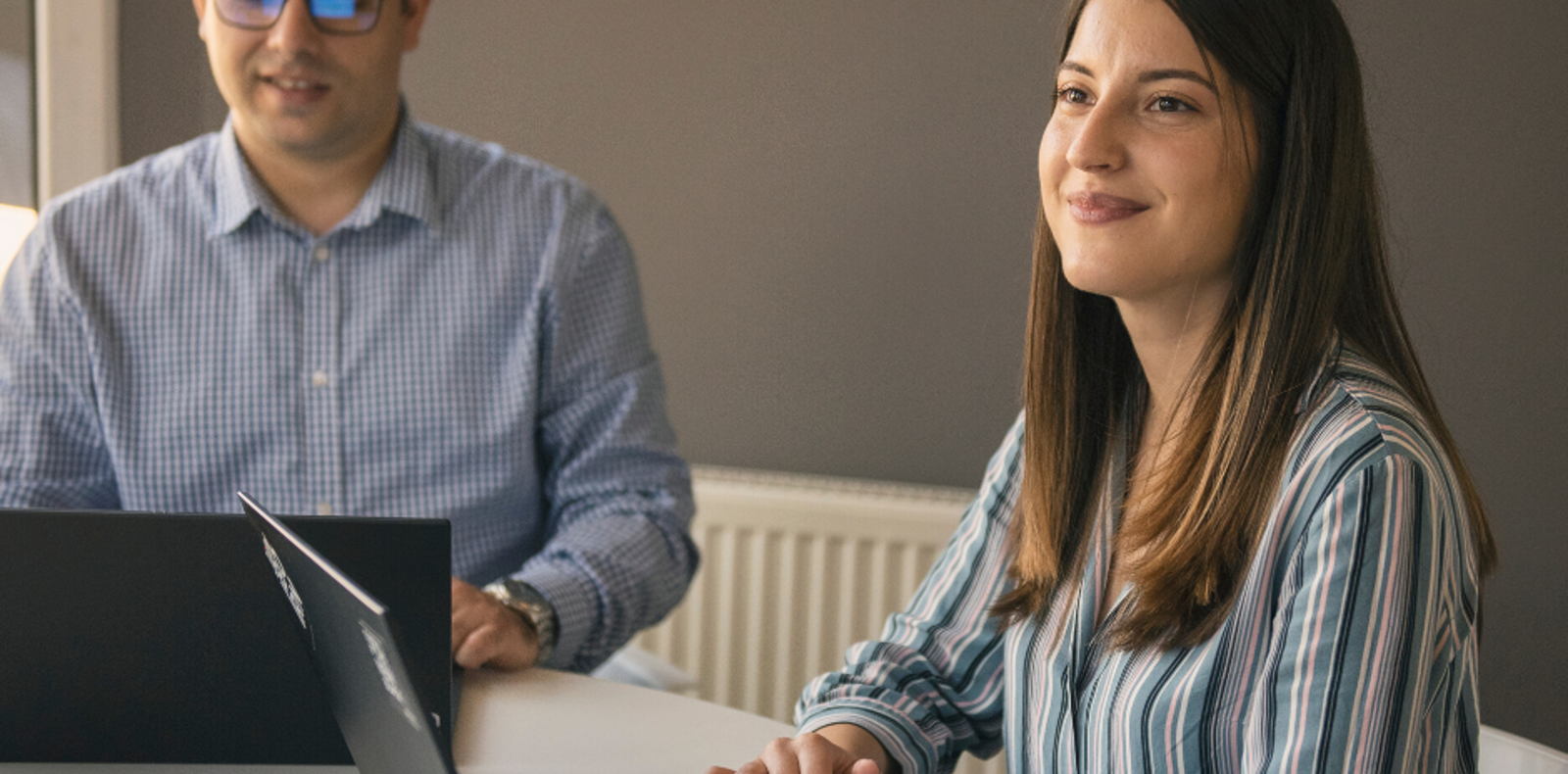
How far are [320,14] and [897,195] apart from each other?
1.18m

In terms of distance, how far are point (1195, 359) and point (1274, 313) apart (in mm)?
117

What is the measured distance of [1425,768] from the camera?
3.22 feet

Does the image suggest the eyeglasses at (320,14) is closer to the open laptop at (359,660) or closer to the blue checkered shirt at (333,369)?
the blue checkered shirt at (333,369)

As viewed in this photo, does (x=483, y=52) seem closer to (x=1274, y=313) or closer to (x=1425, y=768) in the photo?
(x=1274, y=313)

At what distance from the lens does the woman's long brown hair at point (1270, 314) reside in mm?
1052

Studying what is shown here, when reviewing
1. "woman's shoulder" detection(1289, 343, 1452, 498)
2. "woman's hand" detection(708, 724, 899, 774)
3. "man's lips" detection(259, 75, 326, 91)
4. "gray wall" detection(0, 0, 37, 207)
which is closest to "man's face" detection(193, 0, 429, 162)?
"man's lips" detection(259, 75, 326, 91)

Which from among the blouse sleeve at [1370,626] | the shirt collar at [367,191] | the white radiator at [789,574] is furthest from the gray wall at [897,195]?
the blouse sleeve at [1370,626]

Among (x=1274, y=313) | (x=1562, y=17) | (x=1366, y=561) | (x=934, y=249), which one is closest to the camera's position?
(x=1366, y=561)

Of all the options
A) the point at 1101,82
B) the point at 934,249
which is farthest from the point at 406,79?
the point at 1101,82

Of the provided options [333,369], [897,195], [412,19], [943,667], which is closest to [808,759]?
[943,667]

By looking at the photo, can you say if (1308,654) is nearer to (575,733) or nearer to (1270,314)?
(1270,314)

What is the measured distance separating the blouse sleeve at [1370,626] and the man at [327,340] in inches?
38.3

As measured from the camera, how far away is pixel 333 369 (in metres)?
1.85

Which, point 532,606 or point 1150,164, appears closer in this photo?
point 1150,164
